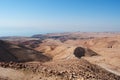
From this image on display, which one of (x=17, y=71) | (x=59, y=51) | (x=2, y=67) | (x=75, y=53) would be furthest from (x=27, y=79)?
(x=59, y=51)

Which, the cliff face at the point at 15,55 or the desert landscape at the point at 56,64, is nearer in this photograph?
the desert landscape at the point at 56,64

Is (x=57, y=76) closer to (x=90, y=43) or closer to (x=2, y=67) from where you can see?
(x=2, y=67)

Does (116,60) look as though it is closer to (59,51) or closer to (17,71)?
(59,51)

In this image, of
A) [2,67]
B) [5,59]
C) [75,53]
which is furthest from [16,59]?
[2,67]

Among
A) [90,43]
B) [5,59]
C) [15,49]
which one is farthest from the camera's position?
[90,43]

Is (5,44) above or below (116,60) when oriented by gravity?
above

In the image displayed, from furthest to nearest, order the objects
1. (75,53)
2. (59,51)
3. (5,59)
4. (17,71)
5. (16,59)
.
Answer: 1. (59,51)
2. (75,53)
3. (16,59)
4. (5,59)
5. (17,71)

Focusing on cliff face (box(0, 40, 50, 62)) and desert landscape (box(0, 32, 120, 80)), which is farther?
cliff face (box(0, 40, 50, 62))

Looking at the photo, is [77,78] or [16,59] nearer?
[77,78]

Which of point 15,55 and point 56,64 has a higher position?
point 56,64

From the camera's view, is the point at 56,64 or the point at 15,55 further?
the point at 15,55
